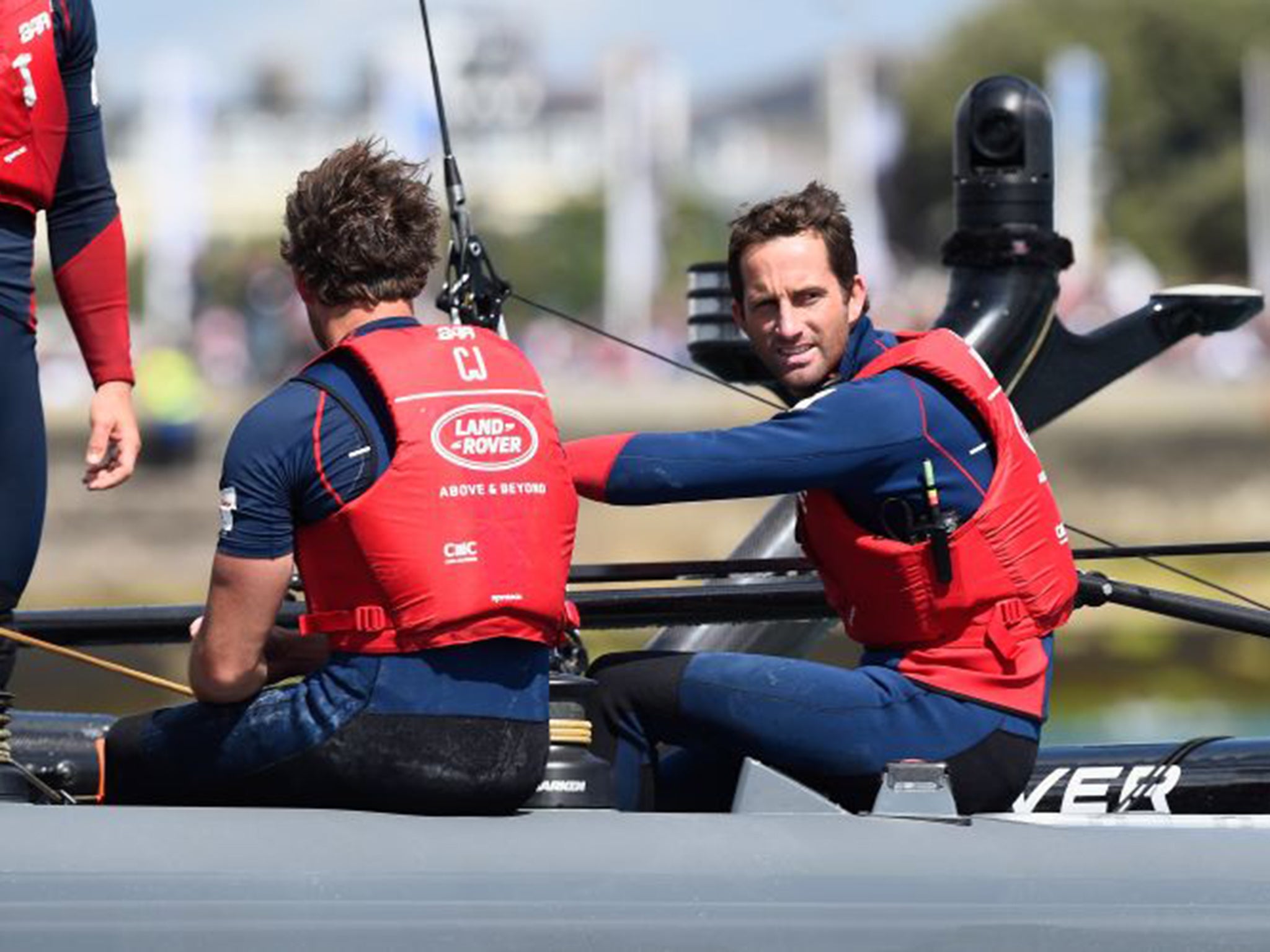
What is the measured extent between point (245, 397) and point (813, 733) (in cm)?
2460

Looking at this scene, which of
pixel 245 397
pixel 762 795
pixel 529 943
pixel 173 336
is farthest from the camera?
pixel 173 336

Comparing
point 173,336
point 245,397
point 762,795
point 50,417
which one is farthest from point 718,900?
point 173,336

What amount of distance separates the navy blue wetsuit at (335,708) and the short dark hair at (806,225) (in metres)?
0.60

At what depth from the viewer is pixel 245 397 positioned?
92.3 feet

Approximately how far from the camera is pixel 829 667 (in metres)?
4.01

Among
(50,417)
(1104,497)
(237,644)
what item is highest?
(237,644)

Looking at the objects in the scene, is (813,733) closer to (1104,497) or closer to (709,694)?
(709,694)

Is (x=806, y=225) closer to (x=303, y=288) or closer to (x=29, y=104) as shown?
(x=303, y=288)

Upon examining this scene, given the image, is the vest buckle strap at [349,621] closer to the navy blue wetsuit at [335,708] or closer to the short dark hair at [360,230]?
the navy blue wetsuit at [335,708]

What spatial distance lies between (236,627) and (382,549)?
23 centimetres

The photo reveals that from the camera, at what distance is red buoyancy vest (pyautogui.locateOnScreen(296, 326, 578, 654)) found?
11.8ft

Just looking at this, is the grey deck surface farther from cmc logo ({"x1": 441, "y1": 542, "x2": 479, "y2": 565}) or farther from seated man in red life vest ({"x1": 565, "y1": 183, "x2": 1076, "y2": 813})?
cmc logo ({"x1": 441, "y1": 542, "x2": 479, "y2": 565})

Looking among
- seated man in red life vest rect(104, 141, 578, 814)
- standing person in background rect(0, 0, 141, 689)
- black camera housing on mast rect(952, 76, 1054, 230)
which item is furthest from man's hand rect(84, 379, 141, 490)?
black camera housing on mast rect(952, 76, 1054, 230)

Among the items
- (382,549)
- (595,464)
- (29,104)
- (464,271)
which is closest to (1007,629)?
(595,464)
